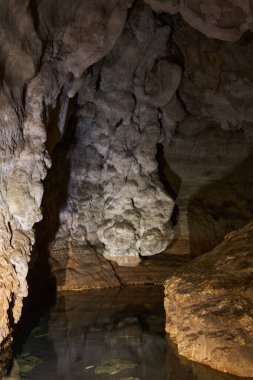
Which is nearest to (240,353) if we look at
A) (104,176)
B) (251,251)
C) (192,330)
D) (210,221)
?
(192,330)

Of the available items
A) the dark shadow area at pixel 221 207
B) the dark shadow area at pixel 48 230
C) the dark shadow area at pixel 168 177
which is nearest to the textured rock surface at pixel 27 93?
the dark shadow area at pixel 48 230

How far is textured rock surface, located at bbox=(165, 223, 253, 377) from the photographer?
4164 mm

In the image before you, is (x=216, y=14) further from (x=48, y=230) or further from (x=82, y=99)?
(x=48, y=230)

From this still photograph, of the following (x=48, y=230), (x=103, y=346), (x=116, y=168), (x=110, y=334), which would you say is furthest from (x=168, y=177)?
(x=103, y=346)

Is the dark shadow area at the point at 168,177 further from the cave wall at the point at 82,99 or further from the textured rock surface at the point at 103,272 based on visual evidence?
the textured rock surface at the point at 103,272

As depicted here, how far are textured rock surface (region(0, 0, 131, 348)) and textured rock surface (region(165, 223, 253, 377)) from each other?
5.85ft

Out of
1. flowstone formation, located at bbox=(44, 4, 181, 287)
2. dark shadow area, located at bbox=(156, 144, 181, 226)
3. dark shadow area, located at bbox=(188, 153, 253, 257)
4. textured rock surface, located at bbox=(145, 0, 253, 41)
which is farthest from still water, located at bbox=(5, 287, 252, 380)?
textured rock surface, located at bbox=(145, 0, 253, 41)

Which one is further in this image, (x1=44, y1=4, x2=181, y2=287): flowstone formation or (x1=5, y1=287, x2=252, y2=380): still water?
(x1=44, y1=4, x2=181, y2=287): flowstone formation

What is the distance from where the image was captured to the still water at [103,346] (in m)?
4.21

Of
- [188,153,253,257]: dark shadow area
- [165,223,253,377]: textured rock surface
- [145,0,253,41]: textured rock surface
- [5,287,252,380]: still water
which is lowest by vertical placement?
[5,287,252,380]: still water

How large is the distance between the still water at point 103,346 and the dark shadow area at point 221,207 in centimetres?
249

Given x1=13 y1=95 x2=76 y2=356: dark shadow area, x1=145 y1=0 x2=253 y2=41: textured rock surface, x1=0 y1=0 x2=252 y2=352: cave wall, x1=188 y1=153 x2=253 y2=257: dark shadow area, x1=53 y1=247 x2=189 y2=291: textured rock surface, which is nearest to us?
x1=0 y1=0 x2=252 y2=352: cave wall

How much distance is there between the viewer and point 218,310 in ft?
14.5

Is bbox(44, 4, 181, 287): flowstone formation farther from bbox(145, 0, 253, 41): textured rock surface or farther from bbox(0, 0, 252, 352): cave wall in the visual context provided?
bbox(145, 0, 253, 41): textured rock surface
